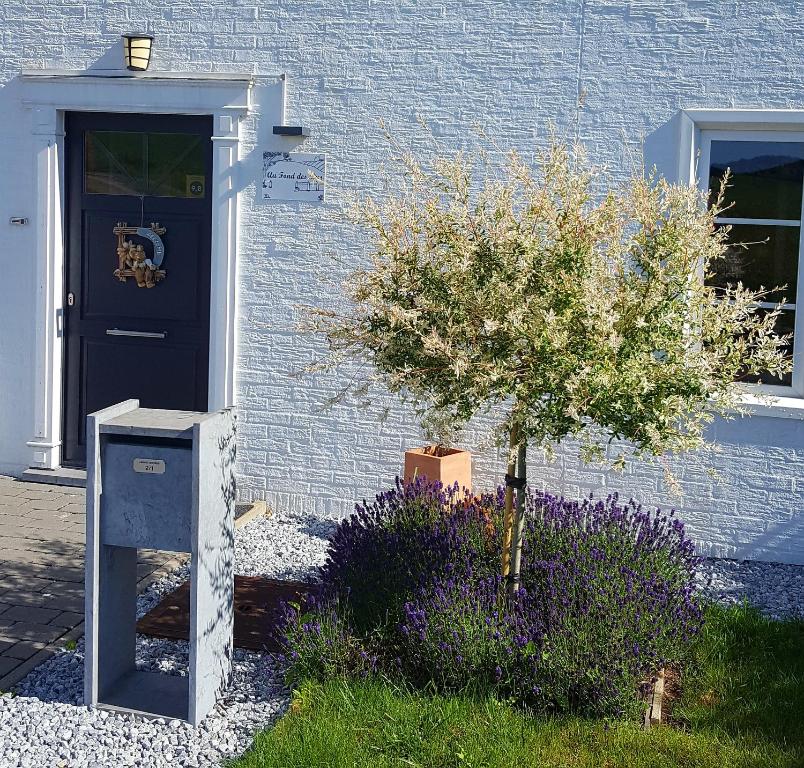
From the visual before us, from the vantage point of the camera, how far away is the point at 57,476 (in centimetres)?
782

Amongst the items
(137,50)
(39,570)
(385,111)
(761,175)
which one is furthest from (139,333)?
(761,175)

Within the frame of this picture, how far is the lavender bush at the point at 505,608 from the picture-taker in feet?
14.2

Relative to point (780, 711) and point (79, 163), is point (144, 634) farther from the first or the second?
point (79, 163)

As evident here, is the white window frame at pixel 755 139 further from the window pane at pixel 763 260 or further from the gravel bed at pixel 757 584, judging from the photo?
the gravel bed at pixel 757 584

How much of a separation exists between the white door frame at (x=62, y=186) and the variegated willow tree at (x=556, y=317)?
120 inches

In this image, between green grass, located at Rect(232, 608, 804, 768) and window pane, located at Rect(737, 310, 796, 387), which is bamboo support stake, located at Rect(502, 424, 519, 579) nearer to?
green grass, located at Rect(232, 608, 804, 768)

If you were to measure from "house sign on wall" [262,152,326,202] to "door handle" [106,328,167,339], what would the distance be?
4.10ft

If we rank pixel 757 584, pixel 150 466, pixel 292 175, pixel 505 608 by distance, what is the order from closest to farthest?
pixel 150 466, pixel 505 608, pixel 757 584, pixel 292 175

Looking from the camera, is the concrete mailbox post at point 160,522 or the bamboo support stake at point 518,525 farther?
the bamboo support stake at point 518,525

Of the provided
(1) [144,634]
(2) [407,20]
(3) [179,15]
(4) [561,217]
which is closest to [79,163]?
(3) [179,15]

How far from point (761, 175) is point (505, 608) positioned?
348 centimetres

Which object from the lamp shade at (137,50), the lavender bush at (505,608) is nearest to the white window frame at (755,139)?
the lavender bush at (505,608)

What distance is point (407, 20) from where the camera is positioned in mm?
6992

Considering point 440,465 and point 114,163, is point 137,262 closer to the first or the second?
point 114,163
